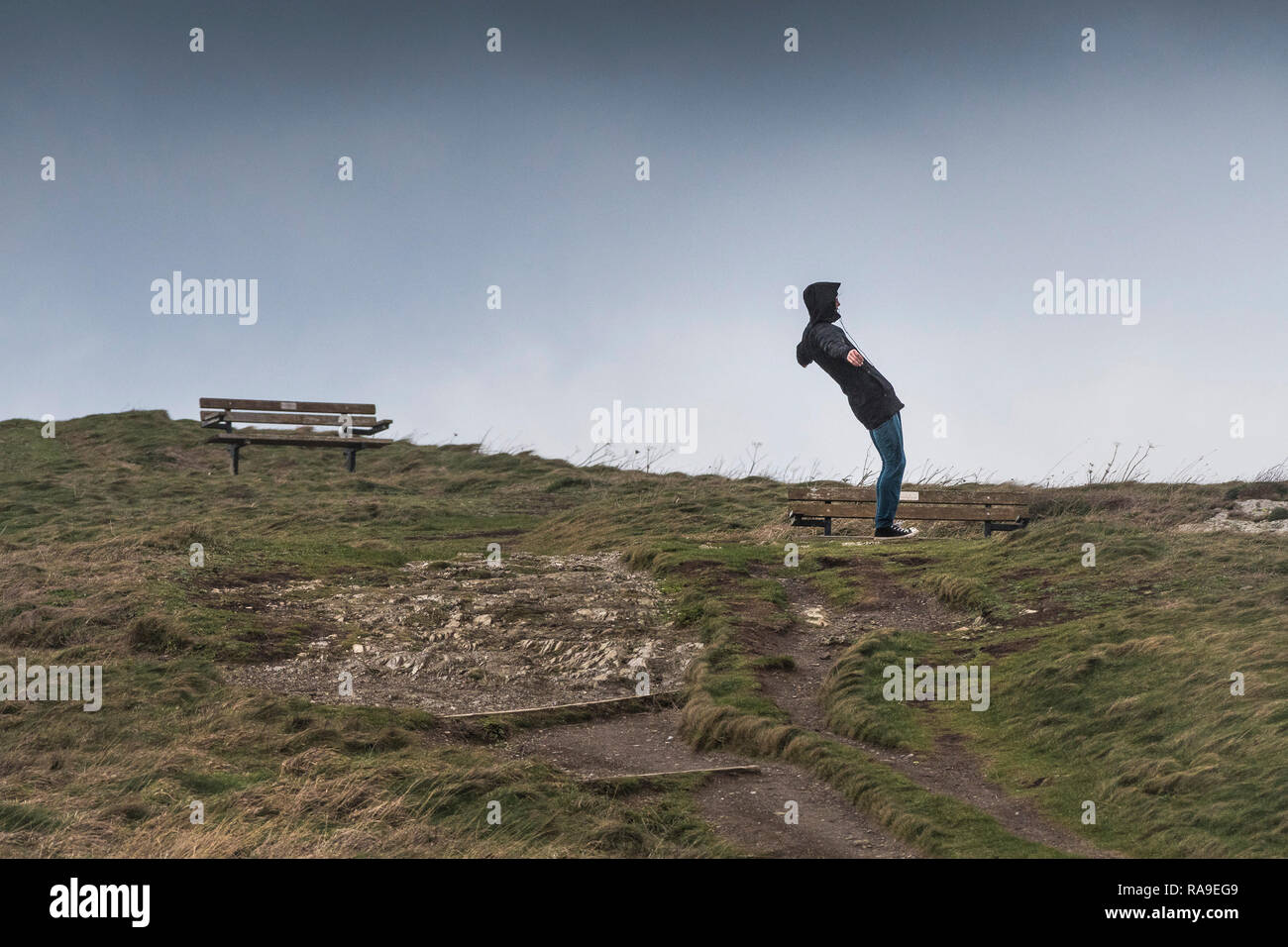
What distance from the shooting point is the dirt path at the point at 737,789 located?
865cm

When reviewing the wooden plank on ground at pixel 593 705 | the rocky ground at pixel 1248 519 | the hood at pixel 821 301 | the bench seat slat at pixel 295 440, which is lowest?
the wooden plank on ground at pixel 593 705

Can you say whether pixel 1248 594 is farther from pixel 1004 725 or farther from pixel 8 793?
pixel 8 793

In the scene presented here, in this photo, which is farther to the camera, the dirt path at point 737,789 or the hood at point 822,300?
the hood at point 822,300

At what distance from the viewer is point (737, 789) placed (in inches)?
390

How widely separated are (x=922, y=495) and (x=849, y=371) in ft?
12.8

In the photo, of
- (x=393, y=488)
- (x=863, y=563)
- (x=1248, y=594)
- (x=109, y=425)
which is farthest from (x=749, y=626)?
(x=109, y=425)

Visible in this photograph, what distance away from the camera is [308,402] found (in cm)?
2744

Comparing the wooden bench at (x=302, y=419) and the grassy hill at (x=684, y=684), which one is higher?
the wooden bench at (x=302, y=419)

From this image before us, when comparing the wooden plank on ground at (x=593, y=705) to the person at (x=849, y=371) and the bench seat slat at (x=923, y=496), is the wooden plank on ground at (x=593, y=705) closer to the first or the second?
the person at (x=849, y=371)

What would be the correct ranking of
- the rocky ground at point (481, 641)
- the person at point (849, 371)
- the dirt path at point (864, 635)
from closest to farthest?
the dirt path at point (864, 635), the rocky ground at point (481, 641), the person at point (849, 371)

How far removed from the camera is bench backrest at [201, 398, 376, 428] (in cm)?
2747

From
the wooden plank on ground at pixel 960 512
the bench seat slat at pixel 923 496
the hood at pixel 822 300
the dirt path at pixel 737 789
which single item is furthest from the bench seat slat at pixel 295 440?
the dirt path at pixel 737 789

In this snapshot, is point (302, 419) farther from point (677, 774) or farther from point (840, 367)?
point (677, 774)
